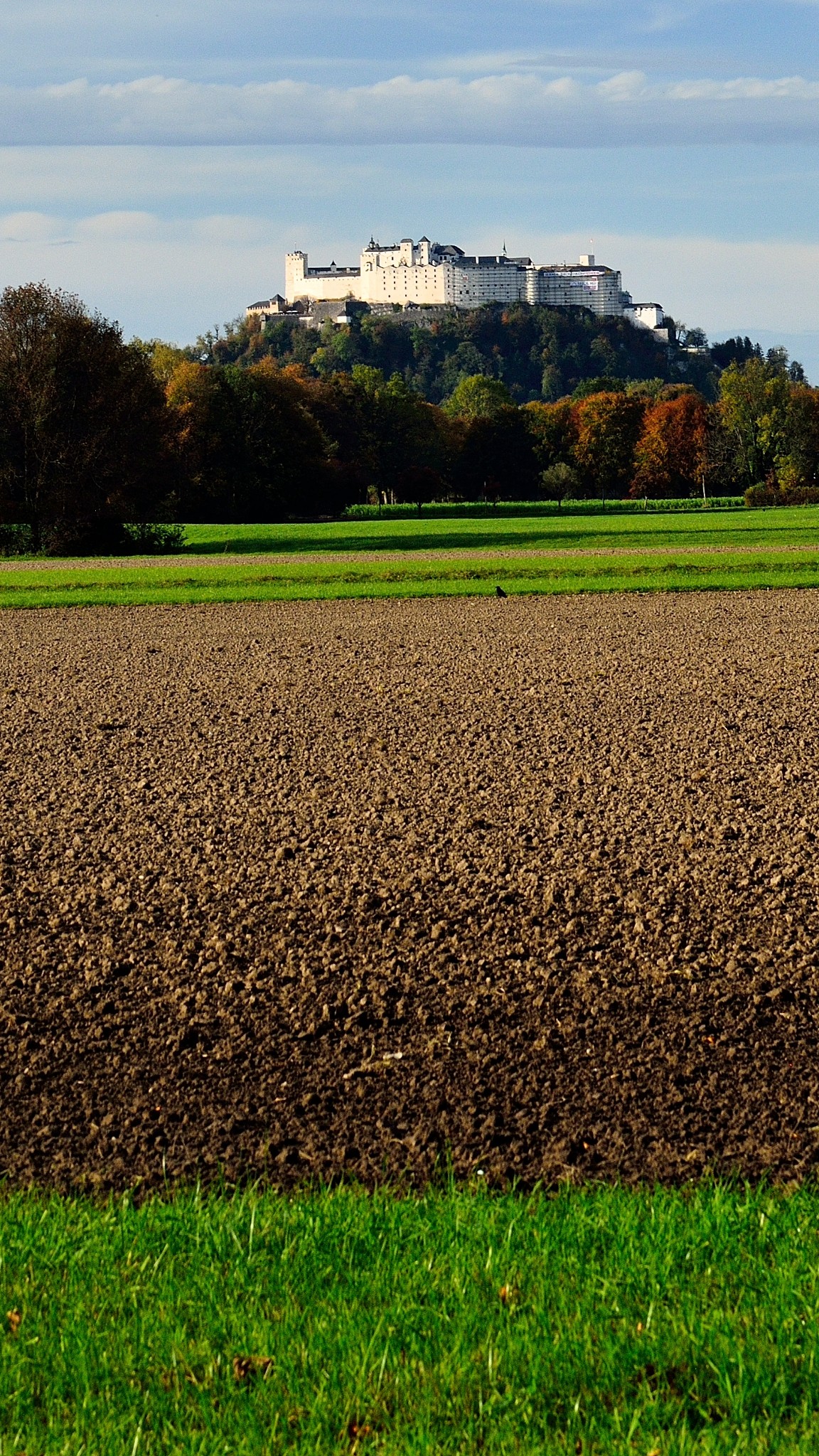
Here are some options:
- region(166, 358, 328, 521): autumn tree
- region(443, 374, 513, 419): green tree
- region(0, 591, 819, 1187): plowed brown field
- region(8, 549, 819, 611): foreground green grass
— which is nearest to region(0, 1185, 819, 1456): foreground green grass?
region(0, 591, 819, 1187): plowed brown field

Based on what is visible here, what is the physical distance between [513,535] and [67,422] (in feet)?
56.1

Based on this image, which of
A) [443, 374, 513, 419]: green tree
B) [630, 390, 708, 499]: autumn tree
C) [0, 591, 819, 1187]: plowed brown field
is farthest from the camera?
[443, 374, 513, 419]: green tree

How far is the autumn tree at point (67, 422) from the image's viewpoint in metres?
43.8

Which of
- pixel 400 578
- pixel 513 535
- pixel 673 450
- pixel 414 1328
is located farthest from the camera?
pixel 673 450

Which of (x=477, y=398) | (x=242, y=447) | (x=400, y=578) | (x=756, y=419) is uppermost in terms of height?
(x=477, y=398)

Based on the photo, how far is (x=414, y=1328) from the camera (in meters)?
3.84

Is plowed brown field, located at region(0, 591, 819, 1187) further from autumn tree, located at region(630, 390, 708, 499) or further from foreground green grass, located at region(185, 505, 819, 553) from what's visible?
autumn tree, located at region(630, 390, 708, 499)

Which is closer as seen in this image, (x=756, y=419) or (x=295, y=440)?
(x=295, y=440)

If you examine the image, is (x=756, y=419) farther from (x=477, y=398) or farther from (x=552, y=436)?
(x=477, y=398)

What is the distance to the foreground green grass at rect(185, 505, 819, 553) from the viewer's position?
46.2m

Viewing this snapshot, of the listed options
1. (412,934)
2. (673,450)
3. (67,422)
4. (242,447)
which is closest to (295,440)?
(242,447)

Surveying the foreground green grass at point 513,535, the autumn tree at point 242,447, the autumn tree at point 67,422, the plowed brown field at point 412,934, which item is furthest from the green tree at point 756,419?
the plowed brown field at point 412,934

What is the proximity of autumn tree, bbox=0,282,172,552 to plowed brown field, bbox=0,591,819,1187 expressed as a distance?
97.6ft

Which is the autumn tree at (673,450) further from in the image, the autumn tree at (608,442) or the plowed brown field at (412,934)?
the plowed brown field at (412,934)
